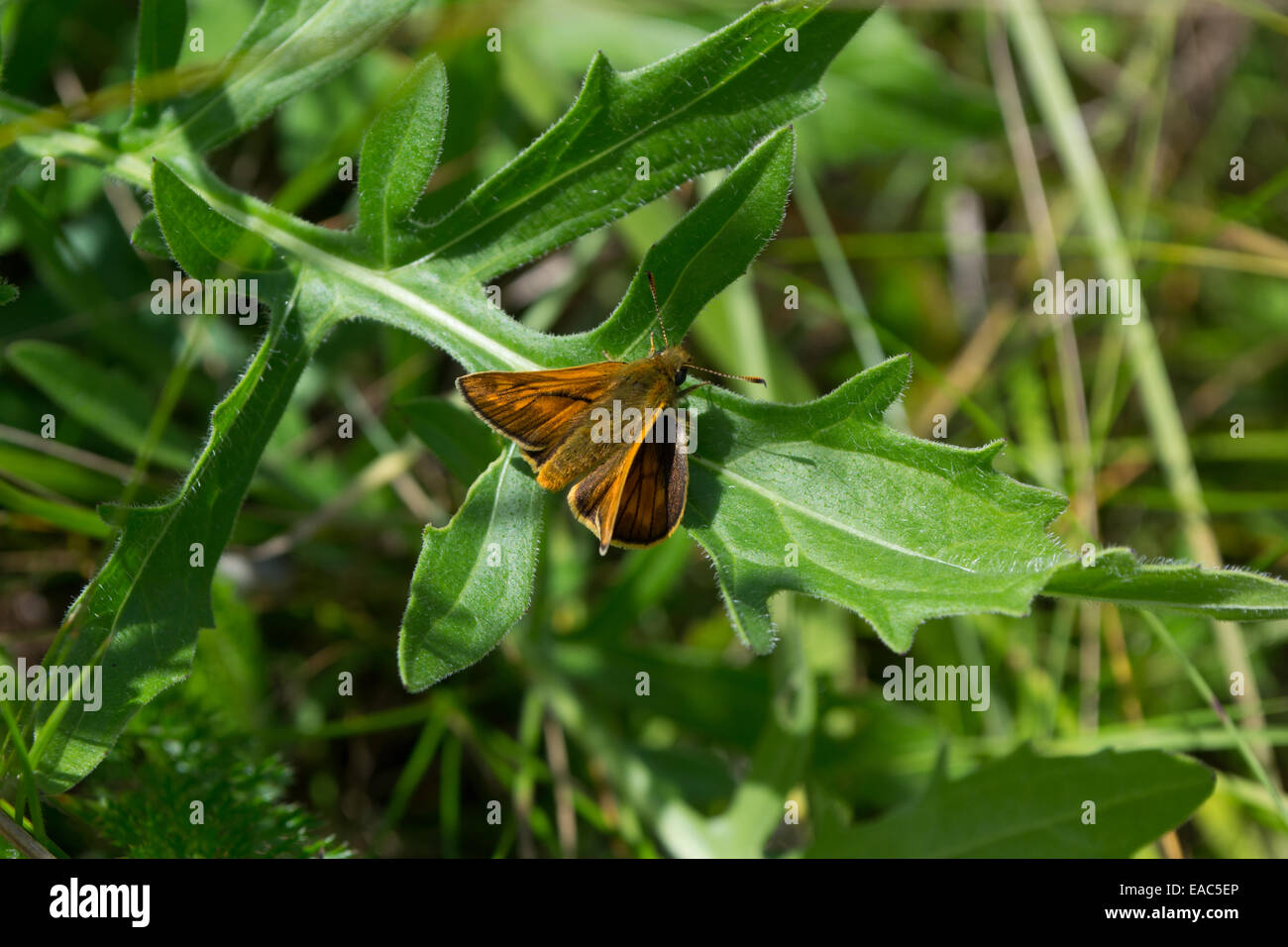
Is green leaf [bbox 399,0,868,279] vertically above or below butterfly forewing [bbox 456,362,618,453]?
above

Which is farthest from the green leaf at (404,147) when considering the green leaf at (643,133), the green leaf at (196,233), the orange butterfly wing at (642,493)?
the orange butterfly wing at (642,493)

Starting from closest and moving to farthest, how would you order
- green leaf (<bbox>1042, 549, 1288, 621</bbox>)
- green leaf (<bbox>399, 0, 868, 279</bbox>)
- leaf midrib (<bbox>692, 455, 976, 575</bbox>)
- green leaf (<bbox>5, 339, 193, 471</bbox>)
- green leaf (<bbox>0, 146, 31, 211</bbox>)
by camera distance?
green leaf (<bbox>1042, 549, 1288, 621</bbox>) < leaf midrib (<bbox>692, 455, 976, 575</bbox>) < green leaf (<bbox>399, 0, 868, 279</bbox>) < green leaf (<bbox>0, 146, 31, 211</bbox>) < green leaf (<bbox>5, 339, 193, 471</bbox>)

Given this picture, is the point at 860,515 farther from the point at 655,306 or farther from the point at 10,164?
the point at 10,164

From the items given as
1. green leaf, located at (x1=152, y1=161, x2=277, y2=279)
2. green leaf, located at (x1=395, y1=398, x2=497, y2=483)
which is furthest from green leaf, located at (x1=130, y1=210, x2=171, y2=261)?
green leaf, located at (x1=395, y1=398, x2=497, y2=483)

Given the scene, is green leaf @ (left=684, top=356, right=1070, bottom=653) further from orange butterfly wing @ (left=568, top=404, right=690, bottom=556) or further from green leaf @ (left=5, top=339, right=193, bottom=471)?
green leaf @ (left=5, top=339, right=193, bottom=471)

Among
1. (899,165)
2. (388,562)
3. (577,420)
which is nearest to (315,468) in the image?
(388,562)

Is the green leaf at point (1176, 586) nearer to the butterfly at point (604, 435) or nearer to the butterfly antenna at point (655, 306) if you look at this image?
the butterfly at point (604, 435)

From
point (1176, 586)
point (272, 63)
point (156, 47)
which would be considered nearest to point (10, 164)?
point (156, 47)

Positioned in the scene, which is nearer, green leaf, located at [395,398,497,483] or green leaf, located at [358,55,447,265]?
green leaf, located at [358,55,447,265]
